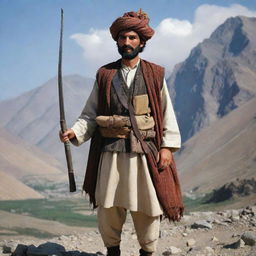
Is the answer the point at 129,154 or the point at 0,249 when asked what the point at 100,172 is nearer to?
the point at 129,154

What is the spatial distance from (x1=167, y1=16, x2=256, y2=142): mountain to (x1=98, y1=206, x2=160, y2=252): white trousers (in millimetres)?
76489

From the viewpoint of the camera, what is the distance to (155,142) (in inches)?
160

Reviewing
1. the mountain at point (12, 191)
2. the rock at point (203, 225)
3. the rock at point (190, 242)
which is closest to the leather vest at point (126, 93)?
the rock at point (190, 242)

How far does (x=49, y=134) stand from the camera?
159m

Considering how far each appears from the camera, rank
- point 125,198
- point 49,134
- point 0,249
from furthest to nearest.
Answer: point 49,134, point 0,249, point 125,198

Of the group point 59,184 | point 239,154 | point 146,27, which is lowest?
point 59,184

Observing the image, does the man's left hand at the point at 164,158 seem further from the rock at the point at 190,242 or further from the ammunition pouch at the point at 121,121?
the rock at the point at 190,242

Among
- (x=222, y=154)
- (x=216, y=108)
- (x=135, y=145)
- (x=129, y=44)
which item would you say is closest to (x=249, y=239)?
(x=135, y=145)

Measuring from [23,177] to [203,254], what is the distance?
69104 millimetres

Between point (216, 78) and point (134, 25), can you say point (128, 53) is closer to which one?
point (134, 25)

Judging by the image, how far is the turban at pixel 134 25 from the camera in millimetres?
3936

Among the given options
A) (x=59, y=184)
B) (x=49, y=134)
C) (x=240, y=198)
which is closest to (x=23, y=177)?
(x=59, y=184)

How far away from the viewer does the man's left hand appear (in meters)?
3.97

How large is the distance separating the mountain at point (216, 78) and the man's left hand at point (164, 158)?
76.4 metres
